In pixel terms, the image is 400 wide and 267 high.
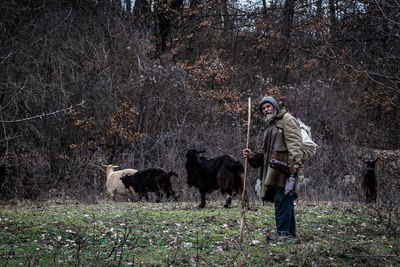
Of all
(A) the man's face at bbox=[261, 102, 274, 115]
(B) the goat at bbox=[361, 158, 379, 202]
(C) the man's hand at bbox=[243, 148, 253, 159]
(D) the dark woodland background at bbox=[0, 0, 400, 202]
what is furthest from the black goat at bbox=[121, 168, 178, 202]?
(A) the man's face at bbox=[261, 102, 274, 115]

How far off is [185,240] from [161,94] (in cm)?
1546

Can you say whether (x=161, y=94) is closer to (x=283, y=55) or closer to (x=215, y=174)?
(x=215, y=174)

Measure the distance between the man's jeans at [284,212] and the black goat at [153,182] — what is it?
6.68 m

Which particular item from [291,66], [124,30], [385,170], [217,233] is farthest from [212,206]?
[291,66]

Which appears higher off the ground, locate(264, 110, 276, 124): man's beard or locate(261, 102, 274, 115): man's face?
locate(261, 102, 274, 115): man's face

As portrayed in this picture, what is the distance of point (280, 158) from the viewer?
738 centimetres

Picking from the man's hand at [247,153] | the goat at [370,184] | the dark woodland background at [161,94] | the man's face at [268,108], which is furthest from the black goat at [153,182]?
the man's face at [268,108]

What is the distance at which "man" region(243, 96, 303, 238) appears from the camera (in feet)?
23.9

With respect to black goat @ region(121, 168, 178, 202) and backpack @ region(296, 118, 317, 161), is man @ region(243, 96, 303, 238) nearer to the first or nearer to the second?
backpack @ region(296, 118, 317, 161)

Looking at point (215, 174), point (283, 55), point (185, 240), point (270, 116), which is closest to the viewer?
point (185, 240)

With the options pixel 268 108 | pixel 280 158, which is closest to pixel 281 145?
pixel 280 158

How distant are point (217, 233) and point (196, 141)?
11.6 meters

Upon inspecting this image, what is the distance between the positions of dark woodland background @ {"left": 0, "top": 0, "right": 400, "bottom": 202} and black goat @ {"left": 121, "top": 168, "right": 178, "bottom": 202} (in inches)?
35.7

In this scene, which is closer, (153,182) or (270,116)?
(270,116)
